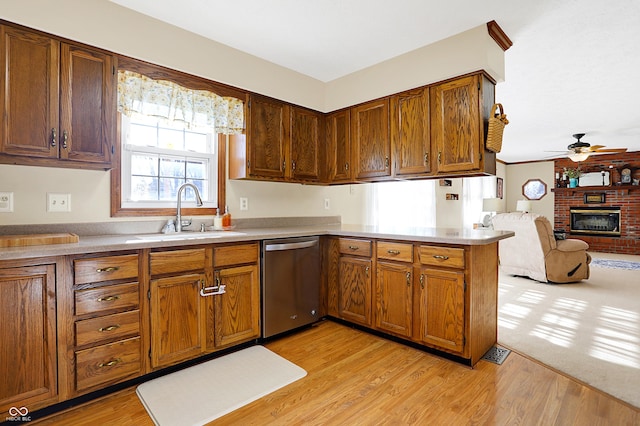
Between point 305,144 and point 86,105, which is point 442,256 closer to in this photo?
point 305,144

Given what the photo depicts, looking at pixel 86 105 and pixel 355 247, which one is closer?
pixel 86 105

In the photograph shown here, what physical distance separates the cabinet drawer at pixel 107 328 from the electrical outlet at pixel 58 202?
0.81m

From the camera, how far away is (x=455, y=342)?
7.68 ft

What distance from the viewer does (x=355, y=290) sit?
298 cm

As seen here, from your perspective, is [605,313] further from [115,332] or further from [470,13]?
[115,332]

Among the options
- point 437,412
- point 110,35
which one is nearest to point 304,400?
point 437,412

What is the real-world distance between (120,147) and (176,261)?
3.27 feet

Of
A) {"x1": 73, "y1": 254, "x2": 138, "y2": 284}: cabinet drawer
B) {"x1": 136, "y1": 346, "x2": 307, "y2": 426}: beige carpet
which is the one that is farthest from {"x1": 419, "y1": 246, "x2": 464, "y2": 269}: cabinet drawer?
{"x1": 73, "y1": 254, "x2": 138, "y2": 284}: cabinet drawer

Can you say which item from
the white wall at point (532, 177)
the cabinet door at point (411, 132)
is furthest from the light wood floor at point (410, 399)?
the white wall at point (532, 177)

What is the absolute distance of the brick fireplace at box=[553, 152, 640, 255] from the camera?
806 centimetres

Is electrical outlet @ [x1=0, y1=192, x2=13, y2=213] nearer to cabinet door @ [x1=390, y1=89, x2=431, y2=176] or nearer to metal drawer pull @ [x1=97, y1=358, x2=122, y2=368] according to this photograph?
metal drawer pull @ [x1=97, y1=358, x2=122, y2=368]

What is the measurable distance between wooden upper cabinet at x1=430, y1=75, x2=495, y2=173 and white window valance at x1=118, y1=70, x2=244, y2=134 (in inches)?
67.4

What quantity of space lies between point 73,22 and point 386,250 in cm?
268

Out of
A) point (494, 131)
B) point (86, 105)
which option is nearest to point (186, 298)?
point (86, 105)
